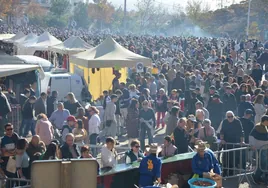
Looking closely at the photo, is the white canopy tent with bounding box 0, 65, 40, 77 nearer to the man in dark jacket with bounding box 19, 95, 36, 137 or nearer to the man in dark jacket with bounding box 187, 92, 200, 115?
the man in dark jacket with bounding box 19, 95, 36, 137

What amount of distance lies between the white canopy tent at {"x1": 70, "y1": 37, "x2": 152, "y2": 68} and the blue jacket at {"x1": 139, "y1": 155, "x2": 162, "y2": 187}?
28.6 ft

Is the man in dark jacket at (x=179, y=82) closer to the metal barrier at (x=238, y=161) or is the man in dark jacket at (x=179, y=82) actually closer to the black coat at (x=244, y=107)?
the black coat at (x=244, y=107)

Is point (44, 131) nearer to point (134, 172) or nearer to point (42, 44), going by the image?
point (134, 172)

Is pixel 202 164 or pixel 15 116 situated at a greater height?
pixel 202 164

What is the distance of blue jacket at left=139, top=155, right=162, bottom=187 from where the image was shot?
25.3 ft

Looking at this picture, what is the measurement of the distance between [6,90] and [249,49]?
21.1 meters

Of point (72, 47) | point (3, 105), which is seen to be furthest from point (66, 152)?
point (72, 47)

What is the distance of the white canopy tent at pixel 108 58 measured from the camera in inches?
639

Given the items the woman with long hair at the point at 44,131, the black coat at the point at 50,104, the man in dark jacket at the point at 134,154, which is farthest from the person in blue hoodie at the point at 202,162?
the black coat at the point at 50,104

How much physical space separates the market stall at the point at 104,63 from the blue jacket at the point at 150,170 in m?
8.71

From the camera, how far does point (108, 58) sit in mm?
16531

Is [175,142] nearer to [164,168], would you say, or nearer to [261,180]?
[164,168]

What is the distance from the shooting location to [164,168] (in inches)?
335

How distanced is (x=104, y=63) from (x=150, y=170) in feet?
29.3
